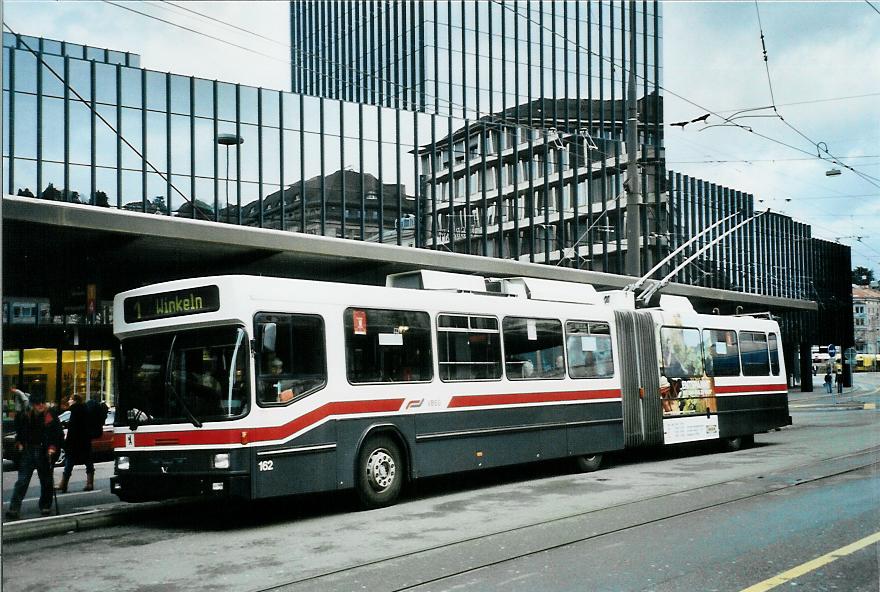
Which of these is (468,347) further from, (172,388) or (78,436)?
(78,436)

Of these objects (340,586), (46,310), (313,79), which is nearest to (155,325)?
(340,586)

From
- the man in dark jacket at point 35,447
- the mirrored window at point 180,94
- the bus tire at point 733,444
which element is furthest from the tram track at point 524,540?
the mirrored window at point 180,94

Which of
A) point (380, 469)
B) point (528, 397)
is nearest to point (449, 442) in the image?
point (380, 469)

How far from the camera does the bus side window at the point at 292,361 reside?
1057 cm

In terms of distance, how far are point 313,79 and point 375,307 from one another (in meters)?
52.6

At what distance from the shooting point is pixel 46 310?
26.3 metres

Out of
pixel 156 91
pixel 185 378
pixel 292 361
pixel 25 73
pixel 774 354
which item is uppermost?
pixel 156 91

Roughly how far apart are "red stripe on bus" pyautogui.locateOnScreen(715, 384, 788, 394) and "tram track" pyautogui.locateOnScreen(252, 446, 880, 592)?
5.44 meters

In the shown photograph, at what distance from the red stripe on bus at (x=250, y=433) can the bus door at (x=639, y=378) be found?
6378 millimetres

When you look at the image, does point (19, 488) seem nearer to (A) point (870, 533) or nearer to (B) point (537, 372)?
(B) point (537, 372)

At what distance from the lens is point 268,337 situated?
35.0ft

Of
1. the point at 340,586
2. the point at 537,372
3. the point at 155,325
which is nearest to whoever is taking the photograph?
the point at 340,586

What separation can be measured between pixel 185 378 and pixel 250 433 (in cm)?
109

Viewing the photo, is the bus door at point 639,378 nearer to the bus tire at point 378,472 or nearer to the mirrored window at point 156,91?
the bus tire at point 378,472
